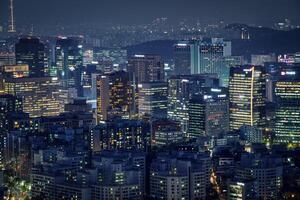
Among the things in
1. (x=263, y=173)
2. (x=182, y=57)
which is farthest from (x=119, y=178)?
(x=182, y=57)

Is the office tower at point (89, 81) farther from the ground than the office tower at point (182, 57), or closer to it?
closer to it

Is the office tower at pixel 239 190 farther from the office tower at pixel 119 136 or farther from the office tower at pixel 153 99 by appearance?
the office tower at pixel 153 99

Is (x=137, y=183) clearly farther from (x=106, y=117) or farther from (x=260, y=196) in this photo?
(x=106, y=117)

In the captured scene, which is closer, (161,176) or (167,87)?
(161,176)

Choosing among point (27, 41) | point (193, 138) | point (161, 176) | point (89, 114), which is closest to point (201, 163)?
point (161, 176)

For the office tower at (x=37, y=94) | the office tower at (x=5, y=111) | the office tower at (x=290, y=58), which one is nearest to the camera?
the office tower at (x=5, y=111)

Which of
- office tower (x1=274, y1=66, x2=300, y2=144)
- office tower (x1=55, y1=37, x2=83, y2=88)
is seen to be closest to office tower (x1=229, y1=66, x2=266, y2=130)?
office tower (x1=274, y1=66, x2=300, y2=144)

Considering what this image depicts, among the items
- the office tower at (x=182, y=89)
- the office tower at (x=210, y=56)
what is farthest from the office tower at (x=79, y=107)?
the office tower at (x=210, y=56)
